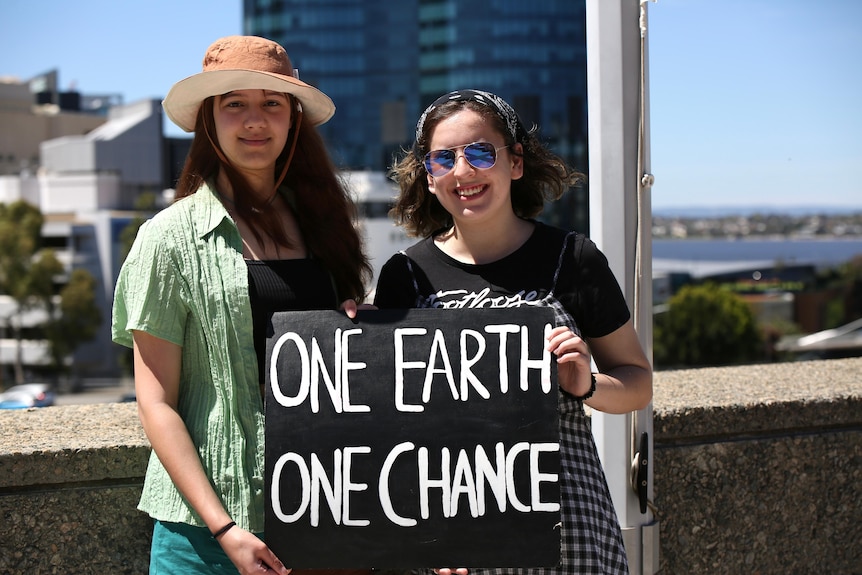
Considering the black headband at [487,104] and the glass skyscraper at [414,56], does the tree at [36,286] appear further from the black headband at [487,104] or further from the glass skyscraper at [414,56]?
the black headband at [487,104]

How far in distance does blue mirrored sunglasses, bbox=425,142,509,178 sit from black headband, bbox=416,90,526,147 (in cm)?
8

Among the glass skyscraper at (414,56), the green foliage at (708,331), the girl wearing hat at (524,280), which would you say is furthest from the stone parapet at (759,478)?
the glass skyscraper at (414,56)

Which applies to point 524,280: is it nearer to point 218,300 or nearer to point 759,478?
point 218,300

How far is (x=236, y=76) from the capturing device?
2.38 metres

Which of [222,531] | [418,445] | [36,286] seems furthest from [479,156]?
[36,286]


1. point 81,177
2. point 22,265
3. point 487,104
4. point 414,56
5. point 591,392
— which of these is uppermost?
point 414,56

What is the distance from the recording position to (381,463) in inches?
90.0

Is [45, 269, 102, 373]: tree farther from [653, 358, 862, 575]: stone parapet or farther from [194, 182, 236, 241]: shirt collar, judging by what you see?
[194, 182, 236, 241]: shirt collar

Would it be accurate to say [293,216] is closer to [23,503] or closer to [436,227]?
[436,227]

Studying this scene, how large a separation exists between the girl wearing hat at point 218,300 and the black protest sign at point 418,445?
8cm

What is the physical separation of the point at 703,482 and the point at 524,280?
1.39 meters

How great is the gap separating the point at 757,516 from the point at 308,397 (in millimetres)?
1925

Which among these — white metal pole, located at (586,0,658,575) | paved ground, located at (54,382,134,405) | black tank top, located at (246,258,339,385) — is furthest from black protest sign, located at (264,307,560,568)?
paved ground, located at (54,382,134,405)

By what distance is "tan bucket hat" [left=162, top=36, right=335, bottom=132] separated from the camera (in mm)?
2381
